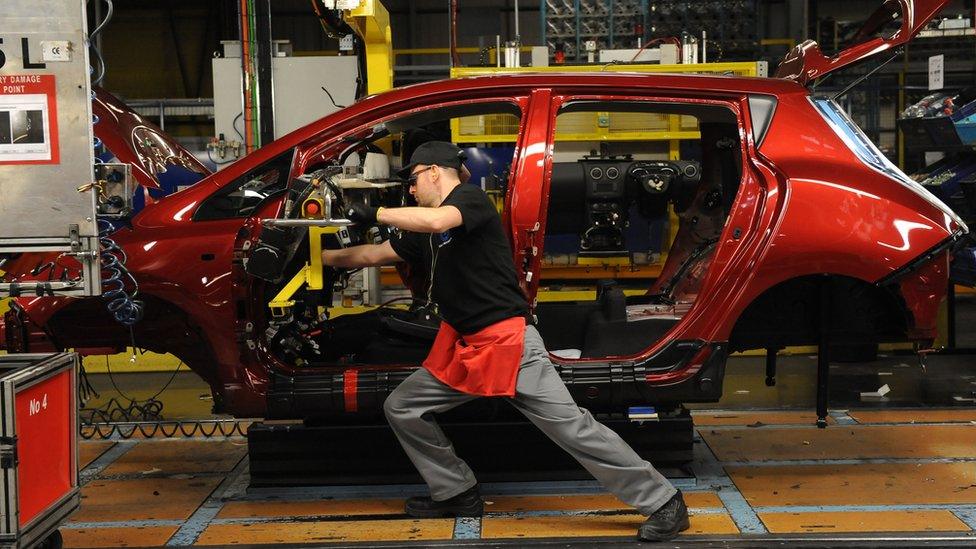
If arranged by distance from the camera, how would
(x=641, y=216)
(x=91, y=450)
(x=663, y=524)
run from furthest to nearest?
(x=641, y=216)
(x=91, y=450)
(x=663, y=524)

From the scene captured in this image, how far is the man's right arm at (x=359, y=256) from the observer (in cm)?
409

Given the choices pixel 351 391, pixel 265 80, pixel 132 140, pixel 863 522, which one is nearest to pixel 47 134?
pixel 132 140

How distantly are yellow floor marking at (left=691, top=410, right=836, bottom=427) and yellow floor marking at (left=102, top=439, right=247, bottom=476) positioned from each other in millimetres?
2452

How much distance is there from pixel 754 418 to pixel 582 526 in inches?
81.2

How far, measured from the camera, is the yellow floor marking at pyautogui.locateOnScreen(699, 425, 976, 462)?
488cm

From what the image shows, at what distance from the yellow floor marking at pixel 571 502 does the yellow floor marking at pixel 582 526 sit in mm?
114

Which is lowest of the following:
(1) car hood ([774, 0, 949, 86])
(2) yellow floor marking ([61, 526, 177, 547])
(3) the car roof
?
(2) yellow floor marking ([61, 526, 177, 547])

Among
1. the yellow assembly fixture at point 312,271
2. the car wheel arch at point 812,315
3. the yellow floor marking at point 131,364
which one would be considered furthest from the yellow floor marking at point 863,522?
the yellow floor marking at point 131,364

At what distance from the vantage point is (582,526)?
3926 mm

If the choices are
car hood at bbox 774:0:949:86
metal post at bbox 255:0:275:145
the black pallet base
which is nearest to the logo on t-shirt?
the black pallet base

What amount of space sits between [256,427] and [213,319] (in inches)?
21.1

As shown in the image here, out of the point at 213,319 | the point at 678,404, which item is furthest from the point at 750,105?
the point at 213,319

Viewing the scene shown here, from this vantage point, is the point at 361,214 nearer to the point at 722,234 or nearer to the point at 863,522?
the point at 722,234

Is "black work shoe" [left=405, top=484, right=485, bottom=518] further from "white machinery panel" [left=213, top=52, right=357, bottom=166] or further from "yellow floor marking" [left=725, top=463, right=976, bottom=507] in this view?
"white machinery panel" [left=213, top=52, right=357, bottom=166]
